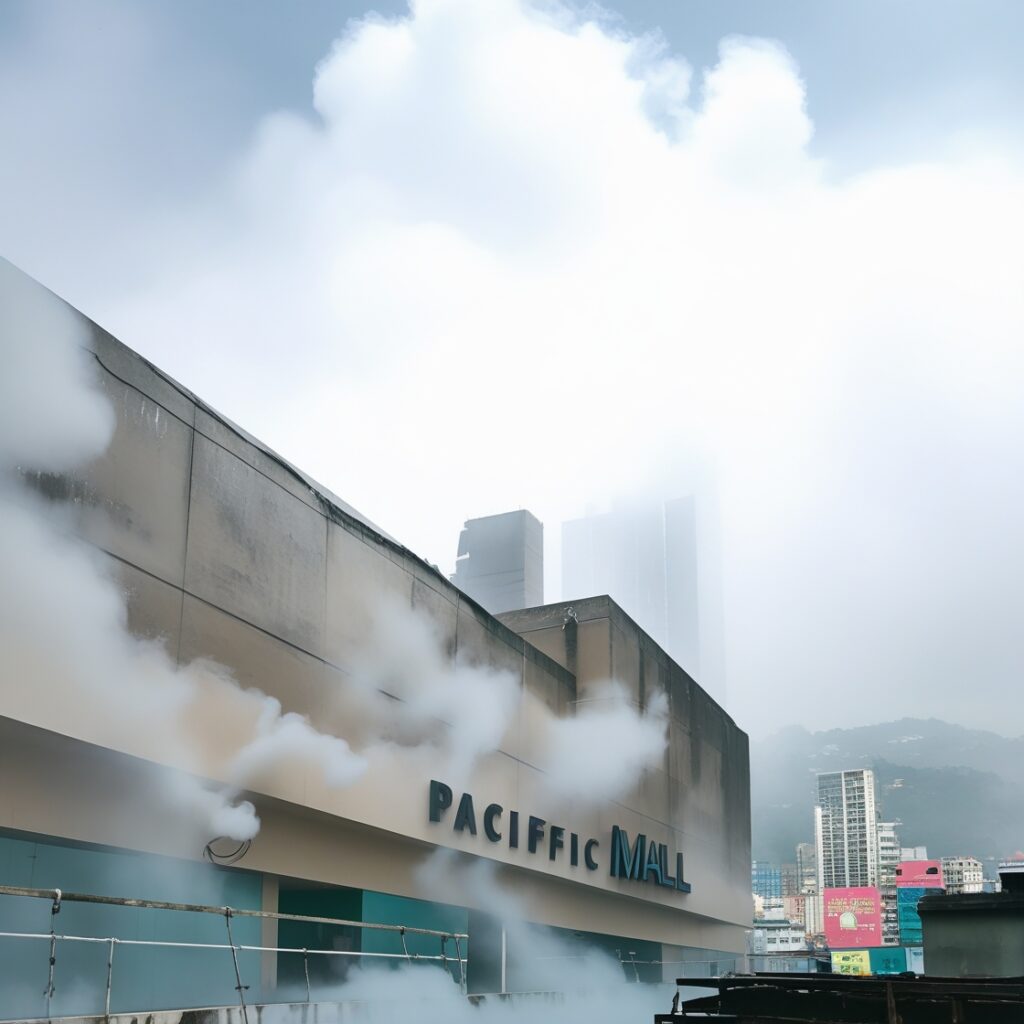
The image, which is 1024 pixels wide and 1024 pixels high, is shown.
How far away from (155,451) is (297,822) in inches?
251

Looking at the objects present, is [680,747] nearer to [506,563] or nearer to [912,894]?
[506,563]

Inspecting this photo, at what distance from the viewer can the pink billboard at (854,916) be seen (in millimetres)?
111875

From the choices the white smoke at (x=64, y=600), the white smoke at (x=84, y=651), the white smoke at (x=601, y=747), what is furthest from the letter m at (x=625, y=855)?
the white smoke at (x=64, y=600)

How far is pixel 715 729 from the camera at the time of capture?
129 ft

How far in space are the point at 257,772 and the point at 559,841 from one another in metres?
11.0

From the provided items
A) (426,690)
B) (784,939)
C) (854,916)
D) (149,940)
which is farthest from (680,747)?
(784,939)

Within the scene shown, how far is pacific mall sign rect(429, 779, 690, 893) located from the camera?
22.0 meters

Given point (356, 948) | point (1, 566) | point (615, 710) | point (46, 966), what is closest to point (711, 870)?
point (615, 710)

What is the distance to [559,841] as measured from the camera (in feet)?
85.6

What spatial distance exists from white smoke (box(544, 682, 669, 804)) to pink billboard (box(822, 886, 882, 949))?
294 feet

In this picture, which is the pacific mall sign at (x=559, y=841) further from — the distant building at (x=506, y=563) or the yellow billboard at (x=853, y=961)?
the distant building at (x=506, y=563)

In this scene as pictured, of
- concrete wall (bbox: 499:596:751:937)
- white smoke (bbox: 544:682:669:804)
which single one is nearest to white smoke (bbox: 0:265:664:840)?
white smoke (bbox: 544:682:669:804)

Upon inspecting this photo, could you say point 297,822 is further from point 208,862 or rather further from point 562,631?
point 562,631

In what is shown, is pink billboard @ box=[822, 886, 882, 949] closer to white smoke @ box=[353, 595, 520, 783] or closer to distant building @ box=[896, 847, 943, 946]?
distant building @ box=[896, 847, 943, 946]
